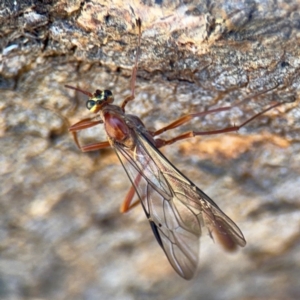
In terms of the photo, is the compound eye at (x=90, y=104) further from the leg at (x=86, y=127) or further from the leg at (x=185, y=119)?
the leg at (x=185, y=119)

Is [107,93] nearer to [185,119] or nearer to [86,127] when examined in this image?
[86,127]

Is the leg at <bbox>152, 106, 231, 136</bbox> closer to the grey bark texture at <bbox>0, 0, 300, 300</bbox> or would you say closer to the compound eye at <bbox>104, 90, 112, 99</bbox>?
the grey bark texture at <bbox>0, 0, 300, 300</bbox>

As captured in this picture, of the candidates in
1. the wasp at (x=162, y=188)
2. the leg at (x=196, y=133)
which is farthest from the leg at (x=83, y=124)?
the leg at (x=196, y=133)

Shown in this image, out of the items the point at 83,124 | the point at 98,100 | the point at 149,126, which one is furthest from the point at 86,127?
the point at 149,126

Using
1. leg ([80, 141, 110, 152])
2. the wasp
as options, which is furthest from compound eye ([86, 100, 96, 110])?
leg ([80, 141, 110, 152])

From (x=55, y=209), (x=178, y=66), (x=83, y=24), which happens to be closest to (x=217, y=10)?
(x=178, y=66)

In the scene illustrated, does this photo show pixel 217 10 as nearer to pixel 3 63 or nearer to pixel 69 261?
pixel 3 63
